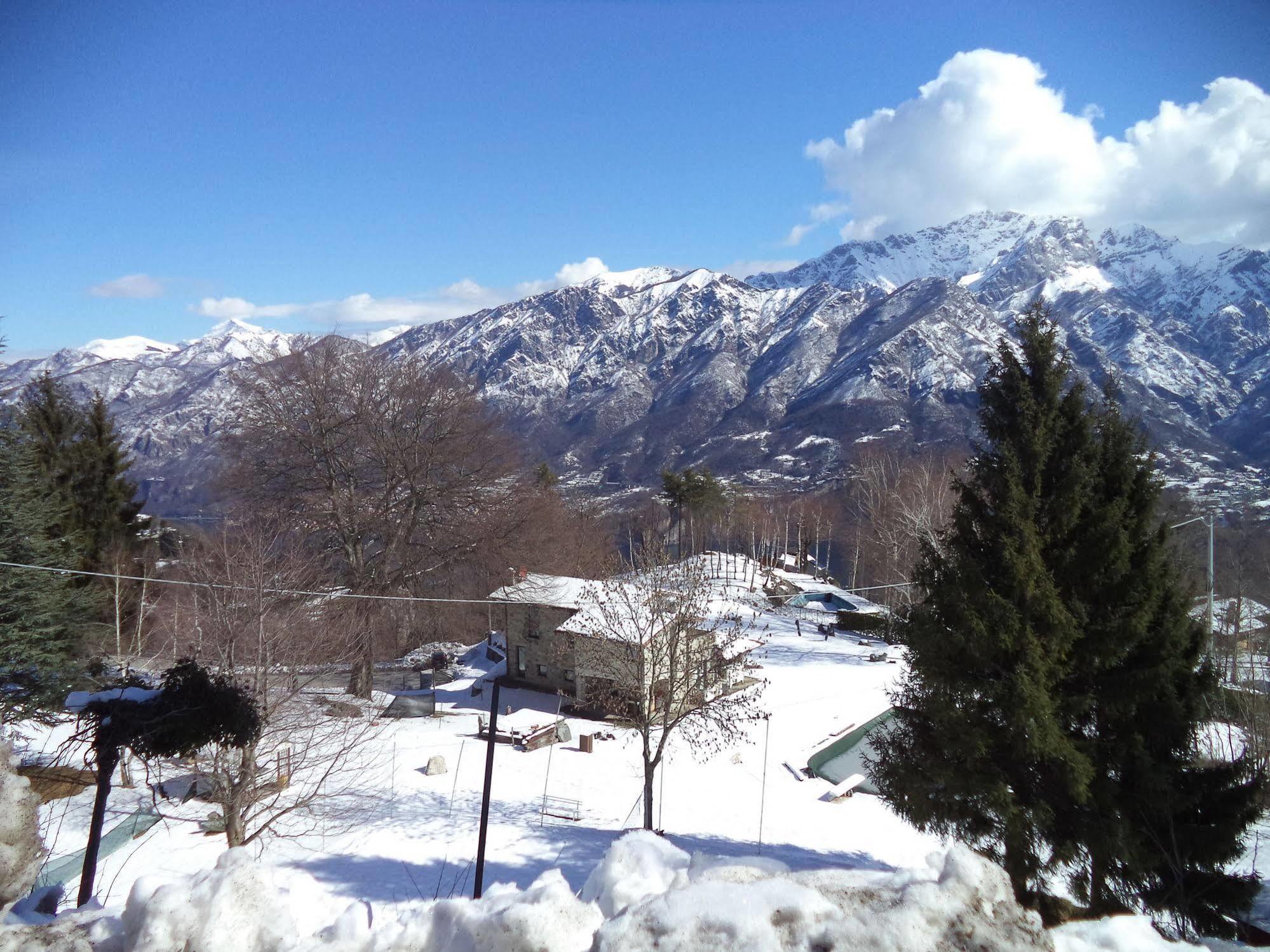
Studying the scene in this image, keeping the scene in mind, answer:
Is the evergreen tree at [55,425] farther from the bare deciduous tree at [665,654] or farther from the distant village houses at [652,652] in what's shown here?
the bare deciduous tree at [665,654]

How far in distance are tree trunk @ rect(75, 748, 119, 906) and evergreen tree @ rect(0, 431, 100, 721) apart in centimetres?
1306

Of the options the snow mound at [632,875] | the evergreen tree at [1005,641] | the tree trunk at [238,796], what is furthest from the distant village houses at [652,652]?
the snow mound at [632,875]

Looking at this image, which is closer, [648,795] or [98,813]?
[98,813]

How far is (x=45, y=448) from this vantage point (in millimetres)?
27891

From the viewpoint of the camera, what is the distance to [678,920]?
2.24 metres

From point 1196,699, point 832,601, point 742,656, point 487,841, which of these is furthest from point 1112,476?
point 832,601

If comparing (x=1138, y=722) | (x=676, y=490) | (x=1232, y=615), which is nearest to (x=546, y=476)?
(x=676, y=490)

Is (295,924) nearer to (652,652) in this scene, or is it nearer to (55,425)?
(652,652)

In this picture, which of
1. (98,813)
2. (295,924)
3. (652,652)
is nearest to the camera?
(295,924)

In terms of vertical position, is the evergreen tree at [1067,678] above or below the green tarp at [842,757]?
above

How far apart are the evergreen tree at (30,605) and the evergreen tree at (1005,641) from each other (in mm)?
16699

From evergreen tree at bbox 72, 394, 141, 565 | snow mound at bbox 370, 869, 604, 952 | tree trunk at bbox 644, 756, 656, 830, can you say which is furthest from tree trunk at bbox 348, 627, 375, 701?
snow mound at bbox 370, 869, 604, 952

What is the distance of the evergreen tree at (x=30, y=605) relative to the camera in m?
15.5

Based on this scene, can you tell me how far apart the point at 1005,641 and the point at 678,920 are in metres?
9.37
